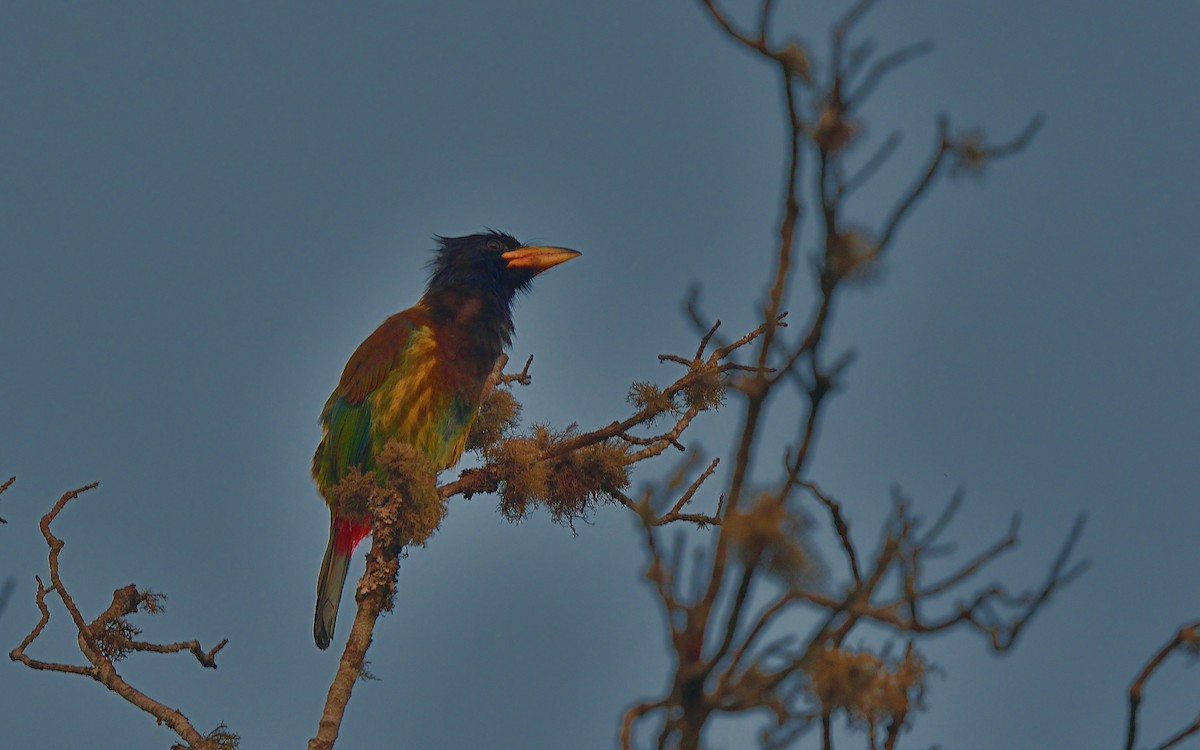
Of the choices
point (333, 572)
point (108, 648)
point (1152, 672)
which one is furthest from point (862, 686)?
point (333, 572)

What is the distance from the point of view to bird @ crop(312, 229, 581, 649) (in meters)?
5.09

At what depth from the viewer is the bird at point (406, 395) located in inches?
201

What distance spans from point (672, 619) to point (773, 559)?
173 mm

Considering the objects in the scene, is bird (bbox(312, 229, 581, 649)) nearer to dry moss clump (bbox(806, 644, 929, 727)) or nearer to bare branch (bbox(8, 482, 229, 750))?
bare branch (bbox(8, 482, 229, 750))

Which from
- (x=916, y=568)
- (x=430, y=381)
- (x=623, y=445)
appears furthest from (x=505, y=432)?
(x=916, y=568)

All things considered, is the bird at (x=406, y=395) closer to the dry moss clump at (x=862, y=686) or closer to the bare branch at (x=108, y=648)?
the bare branch at (x=108, y=648)

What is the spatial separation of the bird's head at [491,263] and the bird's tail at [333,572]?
1.42 m

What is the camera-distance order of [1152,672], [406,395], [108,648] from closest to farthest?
[1152,672]
[108,648]
[406,395]

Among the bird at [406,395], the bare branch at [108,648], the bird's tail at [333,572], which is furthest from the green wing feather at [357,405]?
the bare branch at [108,648]

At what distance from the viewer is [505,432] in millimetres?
5438

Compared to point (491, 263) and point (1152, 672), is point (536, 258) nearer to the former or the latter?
point (491, 263)

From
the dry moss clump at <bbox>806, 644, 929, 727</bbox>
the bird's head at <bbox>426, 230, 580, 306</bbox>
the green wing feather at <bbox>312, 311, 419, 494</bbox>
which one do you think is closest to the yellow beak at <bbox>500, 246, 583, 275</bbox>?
the bird's head at <bbox>426, 230, 580, 306</bbox>

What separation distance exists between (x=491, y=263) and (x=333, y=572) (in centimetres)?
179

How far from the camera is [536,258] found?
6.23 m
